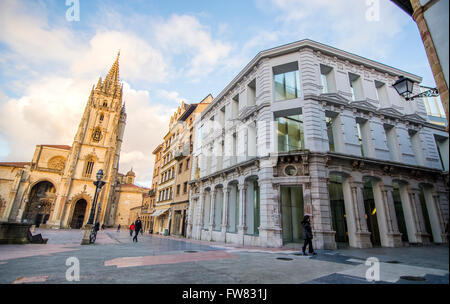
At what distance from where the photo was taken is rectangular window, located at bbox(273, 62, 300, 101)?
1504 centimetres

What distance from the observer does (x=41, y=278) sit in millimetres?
4199

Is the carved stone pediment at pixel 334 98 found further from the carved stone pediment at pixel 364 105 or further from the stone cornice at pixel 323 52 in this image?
the stone cornice at pixel 323 52

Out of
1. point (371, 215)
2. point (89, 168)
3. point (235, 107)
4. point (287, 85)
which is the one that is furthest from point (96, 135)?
point (371, 215)

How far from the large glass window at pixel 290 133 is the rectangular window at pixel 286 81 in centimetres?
159

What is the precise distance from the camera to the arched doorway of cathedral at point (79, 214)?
48.2m

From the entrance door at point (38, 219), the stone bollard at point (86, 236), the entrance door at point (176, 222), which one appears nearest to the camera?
the stone bollard at point (86, 236)

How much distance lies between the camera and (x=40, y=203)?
5022 cm

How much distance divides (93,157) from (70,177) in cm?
717

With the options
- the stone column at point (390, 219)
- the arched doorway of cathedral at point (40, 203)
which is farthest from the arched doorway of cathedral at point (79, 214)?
the stone column at point (390, 219)

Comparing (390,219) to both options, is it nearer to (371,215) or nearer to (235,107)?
(371,215)

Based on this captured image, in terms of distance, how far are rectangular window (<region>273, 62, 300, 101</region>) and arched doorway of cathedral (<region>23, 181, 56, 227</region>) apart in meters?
60.7

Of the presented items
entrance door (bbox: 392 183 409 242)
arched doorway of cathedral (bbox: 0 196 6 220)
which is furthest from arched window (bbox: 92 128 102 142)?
entrance door (bbox: 392 183 409 242)
